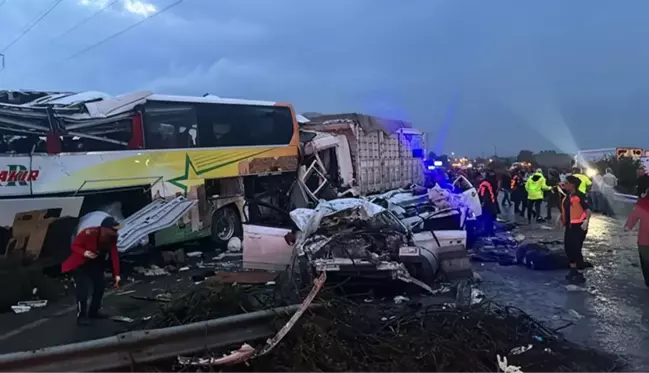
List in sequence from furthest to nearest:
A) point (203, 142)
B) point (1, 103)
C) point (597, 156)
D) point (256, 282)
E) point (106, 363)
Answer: point (597, 156) < point (203, 142) < point (1, 103) < point (256, 282) < point (106, 363)

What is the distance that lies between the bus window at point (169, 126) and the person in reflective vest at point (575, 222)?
747 cm

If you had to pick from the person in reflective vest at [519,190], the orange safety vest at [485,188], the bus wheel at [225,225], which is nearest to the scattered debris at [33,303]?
the bus wheel at [225,225]

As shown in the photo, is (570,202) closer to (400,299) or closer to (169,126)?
(400,299)

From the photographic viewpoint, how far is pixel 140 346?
4094 mm

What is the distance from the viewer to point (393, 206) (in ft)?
36.6

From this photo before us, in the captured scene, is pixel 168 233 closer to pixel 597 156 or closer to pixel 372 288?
pixel 372 288

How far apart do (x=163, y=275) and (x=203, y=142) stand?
361 centimetres

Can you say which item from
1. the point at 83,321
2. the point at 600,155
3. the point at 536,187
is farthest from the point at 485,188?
the point at 600,155

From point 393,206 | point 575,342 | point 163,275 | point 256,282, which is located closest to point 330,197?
point 393,206

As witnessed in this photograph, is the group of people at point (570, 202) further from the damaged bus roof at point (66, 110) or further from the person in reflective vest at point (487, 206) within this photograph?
the damaged bus roof at point (66, 110)

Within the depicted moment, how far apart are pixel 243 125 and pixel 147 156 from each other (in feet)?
10.3

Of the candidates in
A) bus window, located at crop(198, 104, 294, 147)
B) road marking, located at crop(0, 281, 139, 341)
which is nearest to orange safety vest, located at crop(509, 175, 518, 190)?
bus window, located at crop(198, 104, 294, 147)

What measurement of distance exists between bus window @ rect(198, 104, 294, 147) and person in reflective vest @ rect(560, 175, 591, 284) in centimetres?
744

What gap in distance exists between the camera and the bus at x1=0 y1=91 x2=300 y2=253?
10273 millimetres
